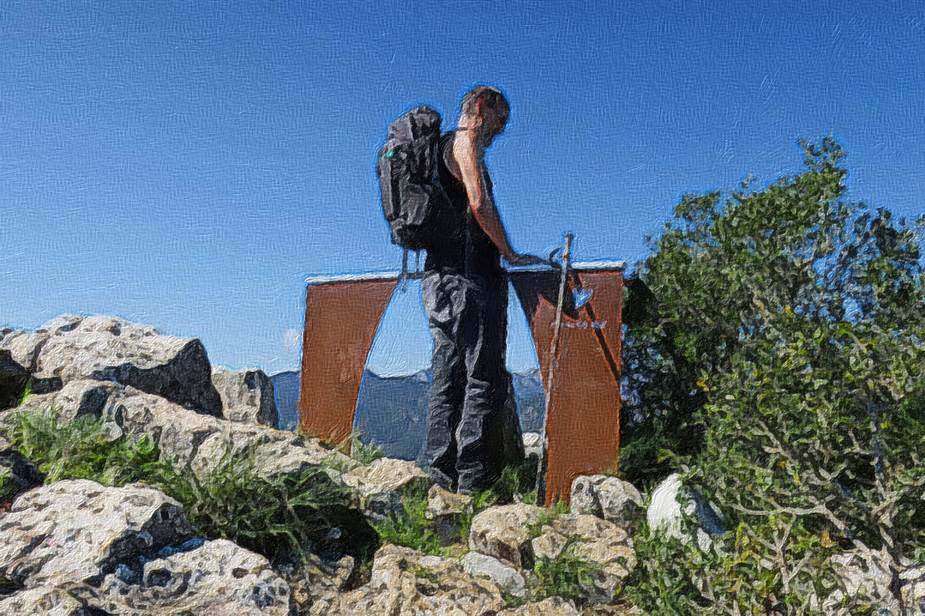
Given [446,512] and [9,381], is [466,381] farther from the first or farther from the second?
[9,381]

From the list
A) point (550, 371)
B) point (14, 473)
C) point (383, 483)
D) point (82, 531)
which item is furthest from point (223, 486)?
point (550, 371)

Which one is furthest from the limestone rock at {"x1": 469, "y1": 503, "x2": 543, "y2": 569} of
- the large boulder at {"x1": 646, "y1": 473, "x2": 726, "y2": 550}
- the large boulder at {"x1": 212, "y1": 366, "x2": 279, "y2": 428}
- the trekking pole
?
the large boulder at {"x1": 212, "y1": 366, "x2": 279, "y2": 428}

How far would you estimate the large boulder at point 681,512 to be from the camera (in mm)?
4723

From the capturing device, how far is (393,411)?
7574mm

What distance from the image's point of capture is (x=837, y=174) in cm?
601

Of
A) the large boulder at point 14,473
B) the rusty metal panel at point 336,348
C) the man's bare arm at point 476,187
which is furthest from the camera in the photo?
the rusty metal panel at point 336,348

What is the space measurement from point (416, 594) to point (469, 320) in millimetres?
2826

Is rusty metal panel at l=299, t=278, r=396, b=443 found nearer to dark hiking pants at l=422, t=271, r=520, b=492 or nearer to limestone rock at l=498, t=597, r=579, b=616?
dark hiking pants at l=422, t=271, r=520, b=492

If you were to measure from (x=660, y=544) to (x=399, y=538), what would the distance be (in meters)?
1.40

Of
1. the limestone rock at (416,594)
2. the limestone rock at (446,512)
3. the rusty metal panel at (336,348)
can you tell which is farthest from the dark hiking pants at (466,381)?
the limestone rock at (416,594)

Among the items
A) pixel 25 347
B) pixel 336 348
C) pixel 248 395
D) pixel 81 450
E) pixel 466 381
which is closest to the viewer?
pixel 81 450

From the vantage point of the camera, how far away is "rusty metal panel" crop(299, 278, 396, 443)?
7332 mm

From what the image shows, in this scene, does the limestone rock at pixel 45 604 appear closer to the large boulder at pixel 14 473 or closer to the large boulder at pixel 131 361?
the large boulder at pixel 14 473

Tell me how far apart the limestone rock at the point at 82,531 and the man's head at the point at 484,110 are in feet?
11.5
